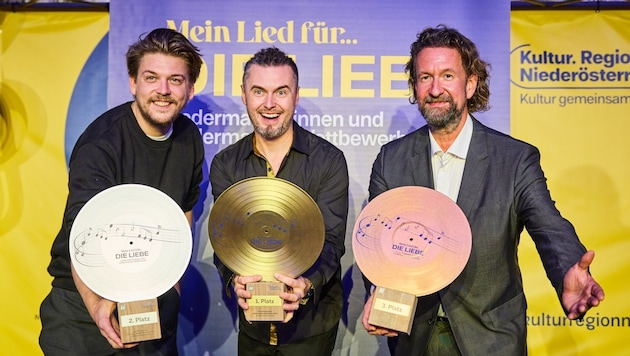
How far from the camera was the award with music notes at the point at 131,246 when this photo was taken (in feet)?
8.74

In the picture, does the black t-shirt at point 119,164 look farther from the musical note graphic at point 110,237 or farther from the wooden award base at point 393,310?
the wooden award base at point 393,310

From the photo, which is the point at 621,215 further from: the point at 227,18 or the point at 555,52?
the point at 227,18

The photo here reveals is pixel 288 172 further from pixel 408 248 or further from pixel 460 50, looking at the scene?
pixel 460 50

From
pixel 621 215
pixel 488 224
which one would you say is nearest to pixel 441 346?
pixel 488 224

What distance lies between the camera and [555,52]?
4469 millimetres

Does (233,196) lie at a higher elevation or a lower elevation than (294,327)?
higher

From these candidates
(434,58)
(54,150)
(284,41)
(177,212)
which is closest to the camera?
(177,212)

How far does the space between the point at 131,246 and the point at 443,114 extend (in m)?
1.46

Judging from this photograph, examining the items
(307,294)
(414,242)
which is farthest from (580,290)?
(307,294)

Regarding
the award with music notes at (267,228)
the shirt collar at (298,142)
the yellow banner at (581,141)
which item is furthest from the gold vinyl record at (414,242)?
the yellow banner at (581,141)

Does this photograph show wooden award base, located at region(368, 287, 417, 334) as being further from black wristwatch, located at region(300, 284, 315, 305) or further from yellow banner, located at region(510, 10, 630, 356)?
yellow banner, located at region(510, 10, 630, 356)

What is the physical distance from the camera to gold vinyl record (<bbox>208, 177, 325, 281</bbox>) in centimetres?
280

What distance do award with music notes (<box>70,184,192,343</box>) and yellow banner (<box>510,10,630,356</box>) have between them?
2.58 metres

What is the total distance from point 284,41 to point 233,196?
1.68 meters
